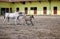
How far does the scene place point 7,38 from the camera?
12.1 metres

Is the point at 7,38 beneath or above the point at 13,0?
beneath

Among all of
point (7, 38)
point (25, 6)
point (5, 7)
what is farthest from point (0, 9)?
point (7, 38)

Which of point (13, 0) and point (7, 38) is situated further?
point (13, 0)

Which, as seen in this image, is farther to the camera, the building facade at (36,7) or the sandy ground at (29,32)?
the building facade at (36,7)

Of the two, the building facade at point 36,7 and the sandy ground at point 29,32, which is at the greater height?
the building facade at point 36,7

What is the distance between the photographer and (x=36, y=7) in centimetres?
5562

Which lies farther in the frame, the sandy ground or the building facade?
the building facade

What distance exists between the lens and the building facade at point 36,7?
5503cm

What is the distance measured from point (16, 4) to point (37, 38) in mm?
45290

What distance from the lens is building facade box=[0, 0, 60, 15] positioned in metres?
55.0

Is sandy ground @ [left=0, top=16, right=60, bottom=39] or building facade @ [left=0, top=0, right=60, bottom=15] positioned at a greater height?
building facade @ [left=0, top=0, right=60, bottom=15]

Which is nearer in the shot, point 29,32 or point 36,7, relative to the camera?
point 29,32

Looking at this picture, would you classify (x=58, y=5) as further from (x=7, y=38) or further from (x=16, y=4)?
(x=7, y=38)

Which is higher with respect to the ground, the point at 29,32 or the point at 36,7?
the point at 36,7
